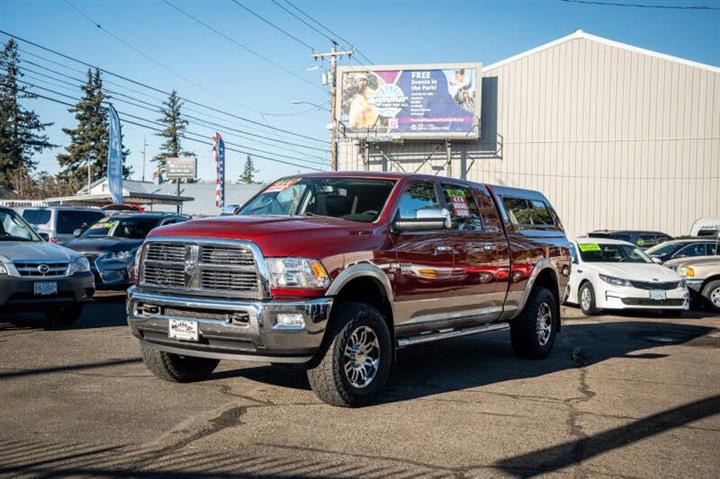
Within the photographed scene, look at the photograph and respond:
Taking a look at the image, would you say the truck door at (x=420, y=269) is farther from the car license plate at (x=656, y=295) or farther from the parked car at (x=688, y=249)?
the parked car at (x=688, y=249)

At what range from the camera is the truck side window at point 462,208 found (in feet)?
25.9

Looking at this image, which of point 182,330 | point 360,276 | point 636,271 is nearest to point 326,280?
point 360,276

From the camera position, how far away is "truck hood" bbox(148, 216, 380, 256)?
5.89 meters

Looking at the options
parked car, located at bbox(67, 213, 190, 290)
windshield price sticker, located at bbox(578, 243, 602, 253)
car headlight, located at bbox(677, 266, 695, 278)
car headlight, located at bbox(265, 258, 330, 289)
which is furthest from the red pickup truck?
car headlight, located at bbox(677, 266, 695, 278)

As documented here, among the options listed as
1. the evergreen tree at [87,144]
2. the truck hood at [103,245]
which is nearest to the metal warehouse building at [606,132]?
the truck hood at [103,245]

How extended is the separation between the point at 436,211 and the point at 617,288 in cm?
845

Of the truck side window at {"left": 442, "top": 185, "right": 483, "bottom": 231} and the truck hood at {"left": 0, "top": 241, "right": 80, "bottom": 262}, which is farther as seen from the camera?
the truck hood at {"left": 0, "top": 241, "right": 80, "bottom": 262}

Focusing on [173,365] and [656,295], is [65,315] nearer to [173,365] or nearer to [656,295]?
[173,365]

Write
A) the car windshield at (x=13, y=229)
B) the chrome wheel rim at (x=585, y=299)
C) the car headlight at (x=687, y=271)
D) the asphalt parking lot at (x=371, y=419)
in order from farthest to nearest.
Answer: the car headlight at (x=687, y=271), the chrome wheel rim at (x=585, y=299), the car windshield at (x=13, y=229), the asphalt parking lot at (x=371, y=419)

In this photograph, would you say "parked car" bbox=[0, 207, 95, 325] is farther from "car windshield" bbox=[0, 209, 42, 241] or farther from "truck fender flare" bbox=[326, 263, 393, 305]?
Answer: "truck fender flare" bbox=[326, 263, 393, 305]

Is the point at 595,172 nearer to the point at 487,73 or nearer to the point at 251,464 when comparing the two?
the point at 487,73

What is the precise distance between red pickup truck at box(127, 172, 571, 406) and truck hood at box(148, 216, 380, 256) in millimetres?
A: 13

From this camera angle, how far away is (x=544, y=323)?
367 inches

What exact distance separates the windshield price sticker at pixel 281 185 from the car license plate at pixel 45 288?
3.83 meters
